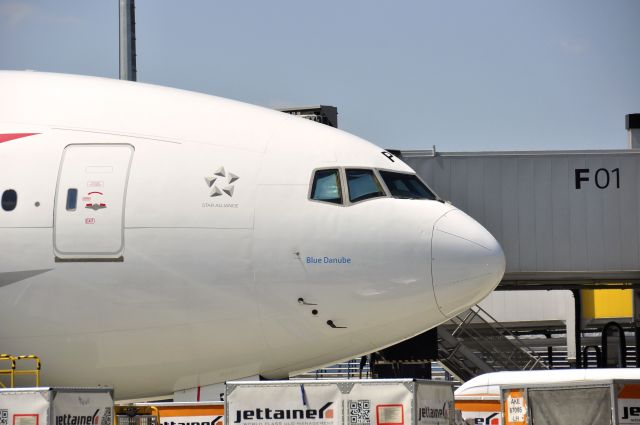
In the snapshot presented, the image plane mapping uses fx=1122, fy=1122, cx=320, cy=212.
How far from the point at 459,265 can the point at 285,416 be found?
318cm

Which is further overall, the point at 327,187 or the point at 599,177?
the point at 599,177

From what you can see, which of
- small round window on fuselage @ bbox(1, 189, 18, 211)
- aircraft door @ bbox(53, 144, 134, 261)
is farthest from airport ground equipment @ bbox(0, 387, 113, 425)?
small round window on fuselage @ bbox(1, 189, 18, 211)

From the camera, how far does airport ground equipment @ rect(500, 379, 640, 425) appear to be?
1652 cm

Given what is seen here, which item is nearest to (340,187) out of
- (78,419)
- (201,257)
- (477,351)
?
(201,257)

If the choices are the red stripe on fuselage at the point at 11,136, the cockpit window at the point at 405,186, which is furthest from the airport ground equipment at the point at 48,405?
the cockpit window at the point at 405,186

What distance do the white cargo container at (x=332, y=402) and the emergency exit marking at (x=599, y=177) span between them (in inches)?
587

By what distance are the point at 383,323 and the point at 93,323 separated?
3923mm

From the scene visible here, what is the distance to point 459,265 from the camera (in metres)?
15.1

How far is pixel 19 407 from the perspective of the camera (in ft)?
47.1

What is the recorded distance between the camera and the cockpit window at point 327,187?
50.6 feet

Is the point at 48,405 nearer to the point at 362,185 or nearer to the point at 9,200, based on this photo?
the point at 9,200

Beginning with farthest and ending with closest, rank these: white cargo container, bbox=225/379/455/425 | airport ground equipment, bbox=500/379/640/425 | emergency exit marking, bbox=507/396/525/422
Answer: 1. emergency exit marking, bbox=507/396/525/422
2. airport ground equipment, bbox=500/379/640/425
3. white cargo container, bbox=225/379/455/425

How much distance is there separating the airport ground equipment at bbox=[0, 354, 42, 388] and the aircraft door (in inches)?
57.1

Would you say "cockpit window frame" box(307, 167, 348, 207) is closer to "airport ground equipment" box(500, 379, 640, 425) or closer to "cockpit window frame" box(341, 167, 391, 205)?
"cockpit window frame" box(341, 167, 391, 205)
